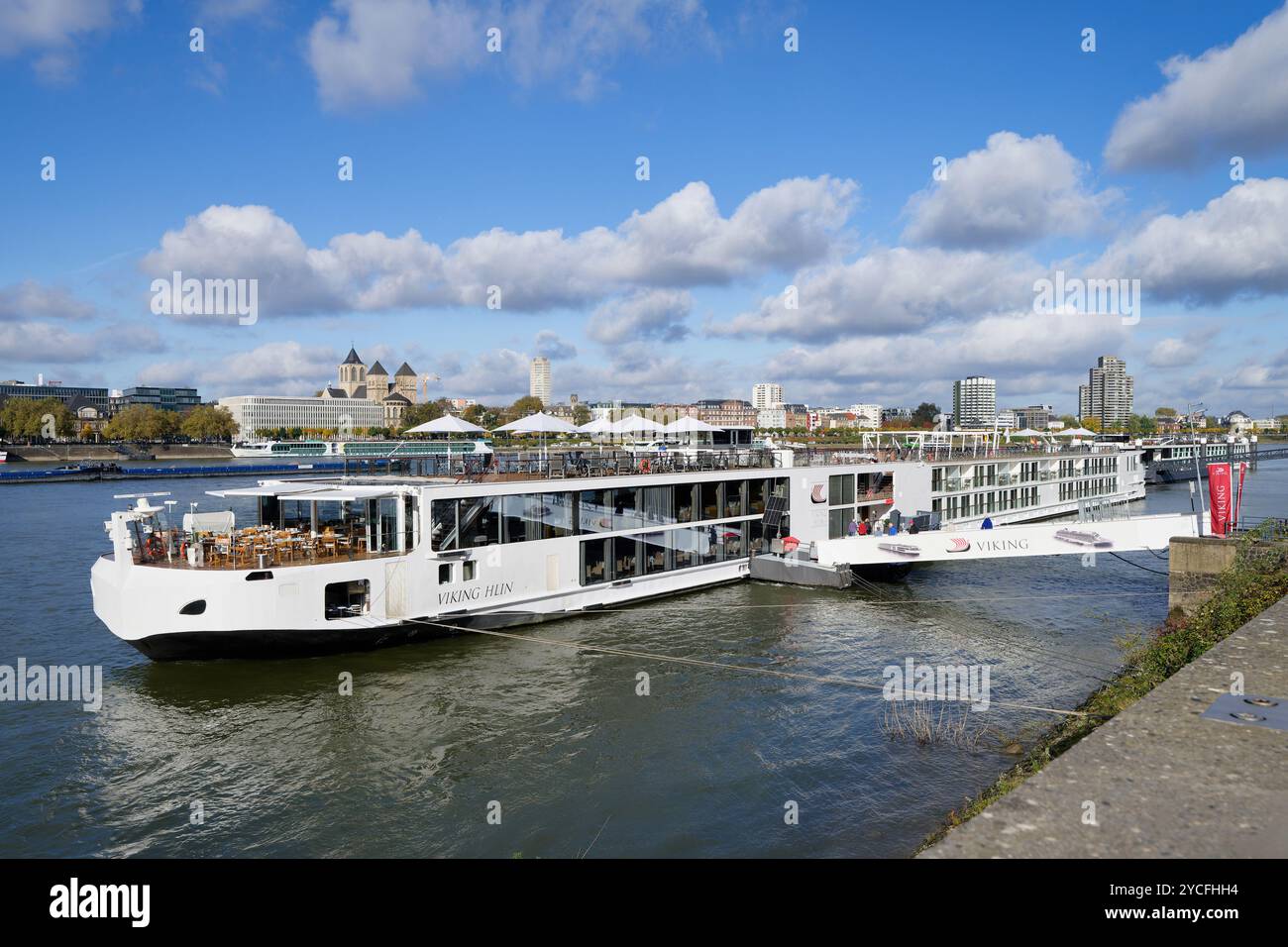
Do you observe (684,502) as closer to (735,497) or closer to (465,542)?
(735,497)

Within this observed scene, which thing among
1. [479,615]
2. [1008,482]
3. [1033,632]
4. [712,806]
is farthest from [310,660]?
[1008,482]

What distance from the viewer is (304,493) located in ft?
80.0

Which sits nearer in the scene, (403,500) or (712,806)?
(712,806)

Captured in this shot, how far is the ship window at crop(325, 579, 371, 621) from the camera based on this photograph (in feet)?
71.3

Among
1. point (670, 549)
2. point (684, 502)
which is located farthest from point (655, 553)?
point (684, 502)

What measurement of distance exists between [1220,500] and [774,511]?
16.4 metres

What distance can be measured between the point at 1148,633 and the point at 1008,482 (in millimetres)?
27895

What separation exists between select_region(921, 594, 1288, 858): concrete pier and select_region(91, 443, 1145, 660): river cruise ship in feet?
61.5

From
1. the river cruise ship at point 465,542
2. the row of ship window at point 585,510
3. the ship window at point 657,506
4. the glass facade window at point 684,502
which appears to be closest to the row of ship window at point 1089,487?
the river cruise ship at point 465,542

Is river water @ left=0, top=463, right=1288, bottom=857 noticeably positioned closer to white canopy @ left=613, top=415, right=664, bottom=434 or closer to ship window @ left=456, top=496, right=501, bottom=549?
ship window @ left=456, top=496, right=501, bottom=549
